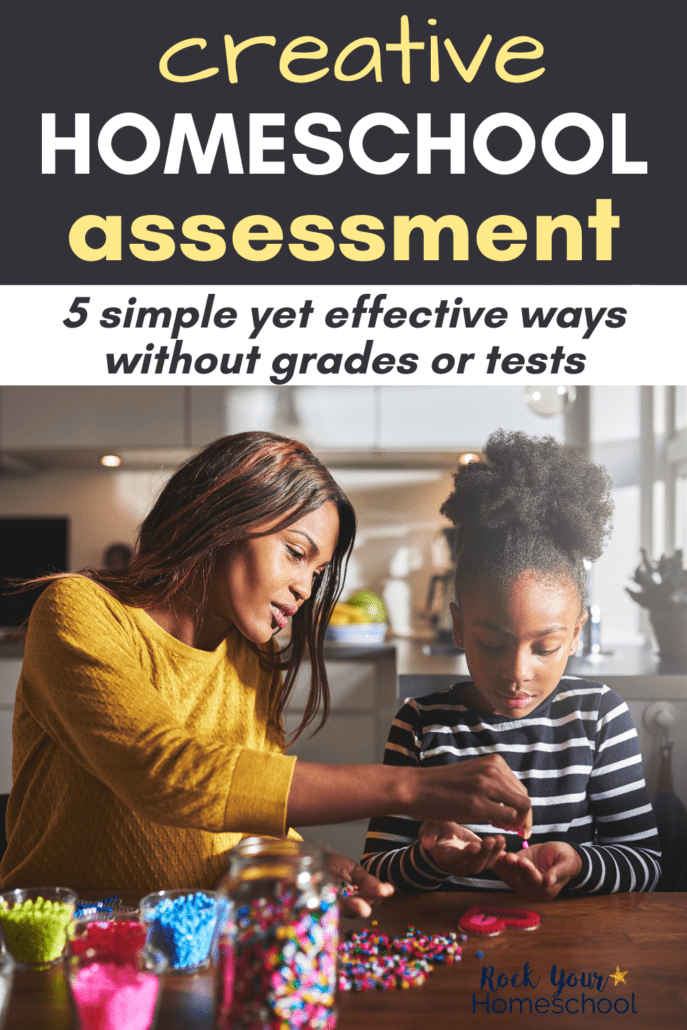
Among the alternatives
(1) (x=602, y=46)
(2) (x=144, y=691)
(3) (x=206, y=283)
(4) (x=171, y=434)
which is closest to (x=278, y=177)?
(3) (x=206, y=283)

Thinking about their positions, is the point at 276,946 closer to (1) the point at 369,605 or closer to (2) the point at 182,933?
(2) the point at 182,933

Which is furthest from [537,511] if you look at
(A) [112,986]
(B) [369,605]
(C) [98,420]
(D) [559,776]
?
(C) [98,420]

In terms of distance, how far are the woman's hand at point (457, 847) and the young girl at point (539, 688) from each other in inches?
0.9

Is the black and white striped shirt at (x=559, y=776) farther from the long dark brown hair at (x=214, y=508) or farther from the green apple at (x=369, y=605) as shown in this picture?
the green apple at (x=369, y=605)

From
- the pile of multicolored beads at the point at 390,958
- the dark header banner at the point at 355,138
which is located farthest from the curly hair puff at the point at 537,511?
the pile of multicolored beads at the point at 390,958

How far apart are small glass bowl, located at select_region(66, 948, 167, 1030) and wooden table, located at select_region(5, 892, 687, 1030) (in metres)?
0.06

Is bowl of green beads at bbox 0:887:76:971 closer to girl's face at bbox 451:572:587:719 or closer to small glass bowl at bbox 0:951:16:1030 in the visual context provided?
small glass bowl at bbox 0:951:16:1030

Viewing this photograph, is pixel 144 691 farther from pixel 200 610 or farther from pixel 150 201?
pixel 150 201

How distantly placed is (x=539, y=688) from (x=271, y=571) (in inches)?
14.7

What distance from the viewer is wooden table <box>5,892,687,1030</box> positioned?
0.67 m

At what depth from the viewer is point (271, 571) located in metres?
1.02

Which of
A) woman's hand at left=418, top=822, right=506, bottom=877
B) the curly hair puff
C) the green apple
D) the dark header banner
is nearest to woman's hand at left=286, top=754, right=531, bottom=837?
woman's hand at left=418, top=822, right=506, bottom=877

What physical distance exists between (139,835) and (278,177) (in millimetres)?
893

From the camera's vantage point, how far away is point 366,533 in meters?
2.51
